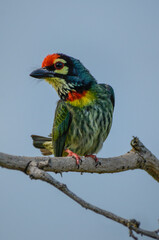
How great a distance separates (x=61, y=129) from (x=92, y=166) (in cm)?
118

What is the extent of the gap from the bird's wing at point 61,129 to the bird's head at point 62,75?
0.78ft

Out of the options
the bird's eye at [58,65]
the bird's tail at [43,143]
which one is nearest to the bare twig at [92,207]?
the bird's eye at [58,65]

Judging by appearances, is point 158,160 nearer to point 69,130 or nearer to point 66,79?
point 69,130

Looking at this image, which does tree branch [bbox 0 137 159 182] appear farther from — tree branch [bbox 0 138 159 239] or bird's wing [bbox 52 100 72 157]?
bird's wing [bbox 52 100 72 157]

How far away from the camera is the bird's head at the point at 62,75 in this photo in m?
5.95

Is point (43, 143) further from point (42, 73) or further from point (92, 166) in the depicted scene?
point (92, 166)

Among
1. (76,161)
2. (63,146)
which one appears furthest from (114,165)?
(63,146)

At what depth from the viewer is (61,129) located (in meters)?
5.93

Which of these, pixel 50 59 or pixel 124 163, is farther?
pixel 50 59

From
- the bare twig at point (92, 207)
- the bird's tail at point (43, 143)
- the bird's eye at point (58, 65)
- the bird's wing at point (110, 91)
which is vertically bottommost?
the bird's tail at point (43, 143)

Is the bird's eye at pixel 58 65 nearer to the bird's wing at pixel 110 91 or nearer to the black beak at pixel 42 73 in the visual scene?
the black beak at pixel 42 73

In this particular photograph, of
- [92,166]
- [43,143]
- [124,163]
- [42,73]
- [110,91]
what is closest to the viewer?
[92,166]

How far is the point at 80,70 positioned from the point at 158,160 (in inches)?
72.4

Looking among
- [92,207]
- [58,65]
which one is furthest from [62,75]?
[92,207]
